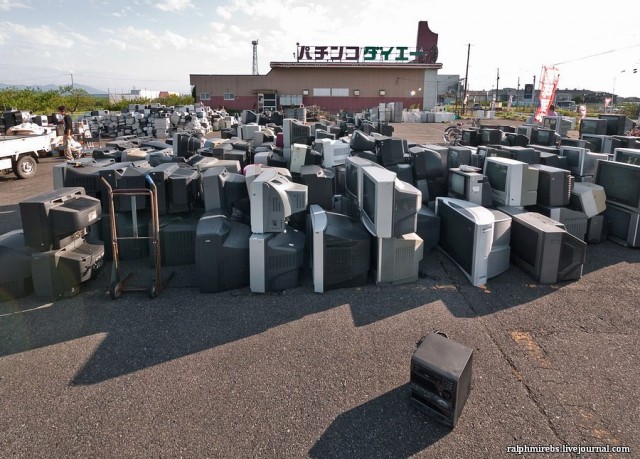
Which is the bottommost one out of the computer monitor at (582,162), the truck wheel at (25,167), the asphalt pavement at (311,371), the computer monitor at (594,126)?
the asphalt pavement at (311,371)

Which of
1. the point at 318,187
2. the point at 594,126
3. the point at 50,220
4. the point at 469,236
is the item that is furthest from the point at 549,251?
the point at 594,126

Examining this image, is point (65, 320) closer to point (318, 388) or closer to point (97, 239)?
point (97, 239)

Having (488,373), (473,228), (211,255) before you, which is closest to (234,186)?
(211,255)

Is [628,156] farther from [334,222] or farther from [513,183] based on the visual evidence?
[334,222]

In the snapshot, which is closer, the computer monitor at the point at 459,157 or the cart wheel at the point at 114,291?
the cart wheel at the point at 114,291

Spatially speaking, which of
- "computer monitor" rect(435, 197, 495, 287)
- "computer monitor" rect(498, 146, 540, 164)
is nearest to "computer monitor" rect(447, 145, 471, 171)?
"computer monitor" rect(498, 146, 540, 164)

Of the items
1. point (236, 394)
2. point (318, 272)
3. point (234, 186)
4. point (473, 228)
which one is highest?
point (234, 186)

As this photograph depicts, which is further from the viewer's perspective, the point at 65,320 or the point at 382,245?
the point at 382,245

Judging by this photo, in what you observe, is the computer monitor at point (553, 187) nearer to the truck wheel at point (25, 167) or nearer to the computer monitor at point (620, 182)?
the computer monitor at point (620, 182)

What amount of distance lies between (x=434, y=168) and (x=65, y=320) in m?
5.25

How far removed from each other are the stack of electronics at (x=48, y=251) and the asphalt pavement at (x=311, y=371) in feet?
0.57

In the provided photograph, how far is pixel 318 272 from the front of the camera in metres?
4.64

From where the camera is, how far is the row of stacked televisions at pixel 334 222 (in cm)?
450

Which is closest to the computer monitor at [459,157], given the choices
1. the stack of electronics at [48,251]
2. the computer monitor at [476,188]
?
the computer monitor at [476,188]
